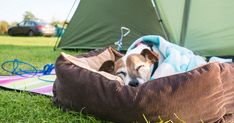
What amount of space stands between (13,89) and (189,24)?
6.73 feet

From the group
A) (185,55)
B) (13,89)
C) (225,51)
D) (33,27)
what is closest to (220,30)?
(225,51)

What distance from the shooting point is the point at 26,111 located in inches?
75.5

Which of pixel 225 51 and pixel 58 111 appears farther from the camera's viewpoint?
pixel 225 51

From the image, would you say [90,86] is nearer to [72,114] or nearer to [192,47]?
[72,114]

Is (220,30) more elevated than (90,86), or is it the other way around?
(90,86)

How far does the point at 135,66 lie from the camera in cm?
242

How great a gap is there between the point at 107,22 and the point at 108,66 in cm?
327

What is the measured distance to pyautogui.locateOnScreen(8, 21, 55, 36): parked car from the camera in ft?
63.2

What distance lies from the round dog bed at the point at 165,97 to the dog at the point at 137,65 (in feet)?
1.84

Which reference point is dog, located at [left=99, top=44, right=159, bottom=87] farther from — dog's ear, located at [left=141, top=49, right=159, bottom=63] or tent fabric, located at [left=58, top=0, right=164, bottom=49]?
tent fabric, located at [left=58, top=0, right=164, bottom=49]

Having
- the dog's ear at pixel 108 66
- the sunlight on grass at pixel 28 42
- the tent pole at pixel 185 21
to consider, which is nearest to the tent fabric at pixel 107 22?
the tent pole at pixel 185 21

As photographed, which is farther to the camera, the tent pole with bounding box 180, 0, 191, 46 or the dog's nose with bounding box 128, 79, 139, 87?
the tent pole with bounding box 180, 0, 191, 46

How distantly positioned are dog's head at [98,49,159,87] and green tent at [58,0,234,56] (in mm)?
1377

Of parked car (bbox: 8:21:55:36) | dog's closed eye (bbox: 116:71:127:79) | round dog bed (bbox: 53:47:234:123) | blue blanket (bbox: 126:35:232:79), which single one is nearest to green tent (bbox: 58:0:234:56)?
blue blanket (bbox: 126:35:232:79)
